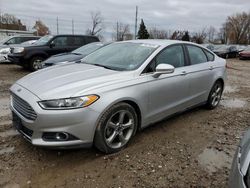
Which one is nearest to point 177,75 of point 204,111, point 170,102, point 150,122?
point 170,102

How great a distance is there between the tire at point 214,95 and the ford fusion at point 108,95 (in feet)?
2.11

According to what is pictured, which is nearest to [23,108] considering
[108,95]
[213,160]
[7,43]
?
[108,95]

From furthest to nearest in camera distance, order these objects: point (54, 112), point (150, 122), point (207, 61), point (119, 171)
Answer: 1. point (207, 61)
2. point (150, 122)
3. point (119, 171)
4. point (54, 112)

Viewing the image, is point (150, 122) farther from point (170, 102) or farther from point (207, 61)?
point (207, 61)

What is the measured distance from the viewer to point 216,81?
5297mm

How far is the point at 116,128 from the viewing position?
10.8ft

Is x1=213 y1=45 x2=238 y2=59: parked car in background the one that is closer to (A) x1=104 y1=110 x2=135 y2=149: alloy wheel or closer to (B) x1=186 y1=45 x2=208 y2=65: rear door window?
(B) x1=186 y1=45 x2=208 y2=65: rear door window

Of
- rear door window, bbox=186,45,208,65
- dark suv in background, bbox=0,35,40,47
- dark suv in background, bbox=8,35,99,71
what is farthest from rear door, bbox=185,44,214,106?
dark suv in background, bbox=0,35,40,47

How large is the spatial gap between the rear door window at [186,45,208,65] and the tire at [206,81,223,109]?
2.31ft

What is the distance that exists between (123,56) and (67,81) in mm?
1220

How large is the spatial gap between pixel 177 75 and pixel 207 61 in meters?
1.39

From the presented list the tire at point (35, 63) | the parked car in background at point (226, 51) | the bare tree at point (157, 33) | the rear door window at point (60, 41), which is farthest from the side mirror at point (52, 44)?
the bare tree at point (157, 33)

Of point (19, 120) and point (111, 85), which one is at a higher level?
point (111, 85)

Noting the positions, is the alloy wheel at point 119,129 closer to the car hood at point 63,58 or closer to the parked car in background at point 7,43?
the car hood at point 63,58
